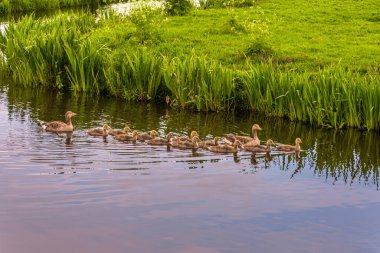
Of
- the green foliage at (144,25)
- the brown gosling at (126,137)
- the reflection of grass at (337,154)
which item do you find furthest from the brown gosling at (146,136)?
the green foliage at (144,25)

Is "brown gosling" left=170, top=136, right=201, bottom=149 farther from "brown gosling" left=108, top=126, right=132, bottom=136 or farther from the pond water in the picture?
"brown gosling" left=108, top=126, right=132, bottom=136

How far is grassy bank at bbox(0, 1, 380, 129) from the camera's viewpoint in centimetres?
2133

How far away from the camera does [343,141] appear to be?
20.3 meters

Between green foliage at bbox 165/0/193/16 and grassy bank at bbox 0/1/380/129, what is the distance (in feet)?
17.3

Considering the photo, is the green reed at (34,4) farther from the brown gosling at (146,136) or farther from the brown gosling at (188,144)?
the brown gosling at (188,144)

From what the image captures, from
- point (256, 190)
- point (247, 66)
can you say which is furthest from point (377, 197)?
point (247, 66)

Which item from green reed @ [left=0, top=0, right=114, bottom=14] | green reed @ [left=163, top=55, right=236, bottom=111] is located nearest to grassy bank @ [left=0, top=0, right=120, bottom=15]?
green reed @ [left=0, top=0, right=114, bottom=14]

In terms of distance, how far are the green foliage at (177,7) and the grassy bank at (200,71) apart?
17.3 feet

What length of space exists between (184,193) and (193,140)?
3179 mm

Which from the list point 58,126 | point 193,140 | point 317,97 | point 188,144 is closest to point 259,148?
point 193,140

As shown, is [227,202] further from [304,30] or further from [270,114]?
[304,30]

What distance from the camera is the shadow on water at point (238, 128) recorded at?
18.0m

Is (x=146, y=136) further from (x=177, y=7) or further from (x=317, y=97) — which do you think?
(x=177, y=7)

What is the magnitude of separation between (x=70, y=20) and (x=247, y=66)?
39.9 ft
